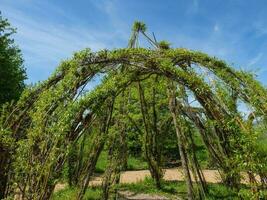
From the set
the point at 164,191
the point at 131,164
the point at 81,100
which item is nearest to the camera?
the point at 81,100

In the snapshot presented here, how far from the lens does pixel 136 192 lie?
12141 mm

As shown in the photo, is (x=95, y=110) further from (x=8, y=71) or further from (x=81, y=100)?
(x=8, y=71)

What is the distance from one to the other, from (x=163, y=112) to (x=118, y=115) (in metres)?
6.73

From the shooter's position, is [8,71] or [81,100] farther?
[8,71]

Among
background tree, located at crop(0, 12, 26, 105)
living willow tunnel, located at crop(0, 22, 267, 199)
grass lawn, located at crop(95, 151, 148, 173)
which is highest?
background tree, located at crop(0, 12, 26, 105)

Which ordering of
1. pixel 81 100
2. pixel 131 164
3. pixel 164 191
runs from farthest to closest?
pixel 131 164, pixel 164 191, pixel 81 100

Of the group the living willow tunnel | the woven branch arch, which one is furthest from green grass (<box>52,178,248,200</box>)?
the woven branch arch

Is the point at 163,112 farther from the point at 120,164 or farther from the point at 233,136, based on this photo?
the point at 233,136

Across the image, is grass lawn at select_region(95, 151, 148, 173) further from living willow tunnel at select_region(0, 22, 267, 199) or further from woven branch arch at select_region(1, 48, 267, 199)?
woven branch arch at select_region(1, 48, 267, 199)

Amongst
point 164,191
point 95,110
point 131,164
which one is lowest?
point 95,110

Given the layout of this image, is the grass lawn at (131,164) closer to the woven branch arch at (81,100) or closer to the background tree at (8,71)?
the background tree at (8,71)

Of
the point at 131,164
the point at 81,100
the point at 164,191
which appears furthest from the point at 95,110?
the point at 131,164

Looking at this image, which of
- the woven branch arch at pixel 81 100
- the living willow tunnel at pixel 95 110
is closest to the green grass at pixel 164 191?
the living willow tunnel at pixel 95 110

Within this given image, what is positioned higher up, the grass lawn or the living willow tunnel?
the grass lawn
